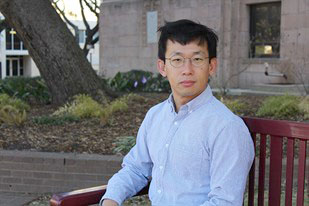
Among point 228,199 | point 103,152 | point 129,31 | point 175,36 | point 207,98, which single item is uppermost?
point 129,31

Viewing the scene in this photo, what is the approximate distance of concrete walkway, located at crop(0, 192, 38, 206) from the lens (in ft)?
16.3

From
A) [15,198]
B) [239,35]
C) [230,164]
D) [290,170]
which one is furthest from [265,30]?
[230,164]

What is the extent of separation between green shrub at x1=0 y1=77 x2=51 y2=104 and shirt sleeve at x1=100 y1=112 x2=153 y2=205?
7.23 metres

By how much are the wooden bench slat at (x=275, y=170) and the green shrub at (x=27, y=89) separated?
25.2 ft

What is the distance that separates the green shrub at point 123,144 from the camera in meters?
5.38

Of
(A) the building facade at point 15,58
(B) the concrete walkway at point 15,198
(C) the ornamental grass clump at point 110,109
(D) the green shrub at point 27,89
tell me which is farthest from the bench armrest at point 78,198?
(A) the building facade at point 15,58

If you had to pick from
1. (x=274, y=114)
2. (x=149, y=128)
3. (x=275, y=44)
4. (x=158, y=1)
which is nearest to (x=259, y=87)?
(x=275, y=44)

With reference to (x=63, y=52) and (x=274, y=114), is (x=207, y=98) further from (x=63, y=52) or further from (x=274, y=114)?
(x=63, y=52)

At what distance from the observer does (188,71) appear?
237cm

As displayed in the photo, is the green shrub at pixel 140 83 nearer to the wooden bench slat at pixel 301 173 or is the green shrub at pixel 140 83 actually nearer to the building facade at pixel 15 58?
the wooden bench slat at pixel 301 173

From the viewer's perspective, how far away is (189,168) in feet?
7.73

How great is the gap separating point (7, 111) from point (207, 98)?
534 cm

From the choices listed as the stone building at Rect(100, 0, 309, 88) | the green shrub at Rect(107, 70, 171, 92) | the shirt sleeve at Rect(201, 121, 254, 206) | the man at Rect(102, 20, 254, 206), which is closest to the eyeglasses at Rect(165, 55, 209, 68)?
the man at Rect(102, 20, 254, 206)

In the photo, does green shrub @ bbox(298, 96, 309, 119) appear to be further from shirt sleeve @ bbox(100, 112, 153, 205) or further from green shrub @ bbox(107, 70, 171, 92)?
green shrub @ bbox(107, 70, 171, 92)
